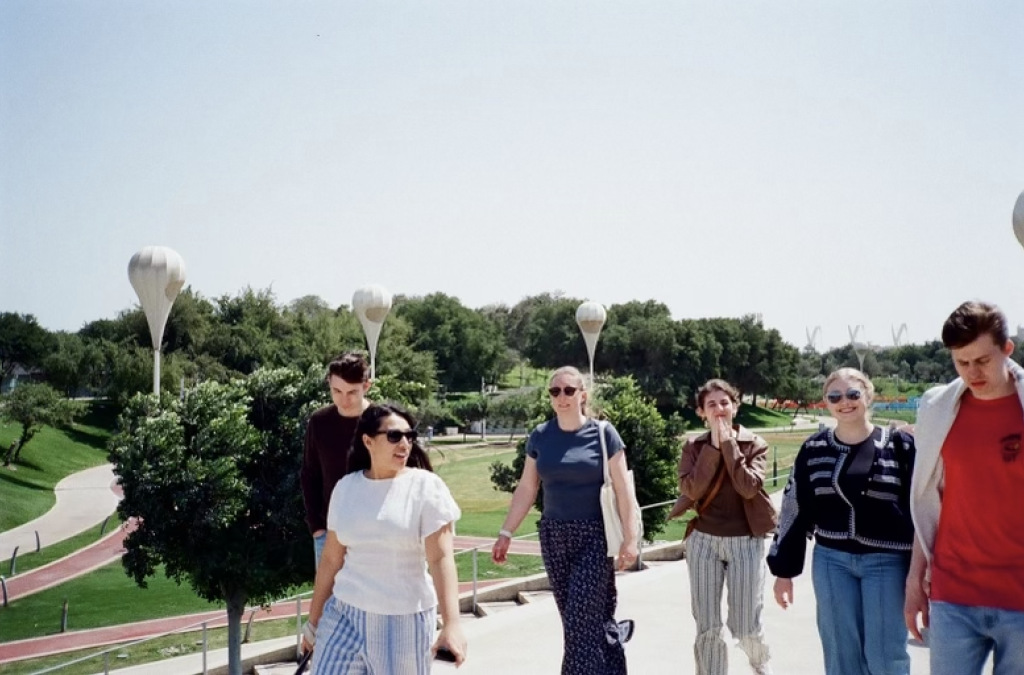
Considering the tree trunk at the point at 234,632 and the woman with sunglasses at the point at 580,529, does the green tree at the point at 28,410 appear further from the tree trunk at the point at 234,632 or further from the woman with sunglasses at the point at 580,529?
the woman with sunglasses at the point at 580,529

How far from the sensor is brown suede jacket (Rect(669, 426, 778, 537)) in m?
4.73

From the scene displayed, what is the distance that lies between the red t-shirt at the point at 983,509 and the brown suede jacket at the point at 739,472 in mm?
1559

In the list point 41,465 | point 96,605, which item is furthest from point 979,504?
point 41,465

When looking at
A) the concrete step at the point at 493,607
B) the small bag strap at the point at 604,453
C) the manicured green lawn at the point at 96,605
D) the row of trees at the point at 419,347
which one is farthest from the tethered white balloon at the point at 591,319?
the row of trees at the point at 419,347

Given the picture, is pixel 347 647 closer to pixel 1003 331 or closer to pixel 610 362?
pixel 1003 331

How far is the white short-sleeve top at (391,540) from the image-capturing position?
11.1ft

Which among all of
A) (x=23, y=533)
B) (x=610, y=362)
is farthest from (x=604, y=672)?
(x=610, y=362)

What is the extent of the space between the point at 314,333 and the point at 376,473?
60130 millimetres

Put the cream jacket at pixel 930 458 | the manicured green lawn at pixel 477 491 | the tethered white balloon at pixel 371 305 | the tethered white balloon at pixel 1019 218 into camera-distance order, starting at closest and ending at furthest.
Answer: the cream jacket at pixel 930 458, the tethered white balloon at pixel 1019 218, the tethered white balloon at pixel 371 305, the manicured green lawn at pixel 477 491

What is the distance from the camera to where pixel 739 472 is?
4727mm

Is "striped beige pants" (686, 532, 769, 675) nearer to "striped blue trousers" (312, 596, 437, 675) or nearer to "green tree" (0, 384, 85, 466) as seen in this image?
"striped blue trousers" (312, 596, 437, 675)

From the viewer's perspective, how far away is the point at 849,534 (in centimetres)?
384

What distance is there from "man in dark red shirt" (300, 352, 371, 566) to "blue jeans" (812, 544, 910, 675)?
226cm

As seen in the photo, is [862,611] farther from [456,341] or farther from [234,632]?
[456,341]
